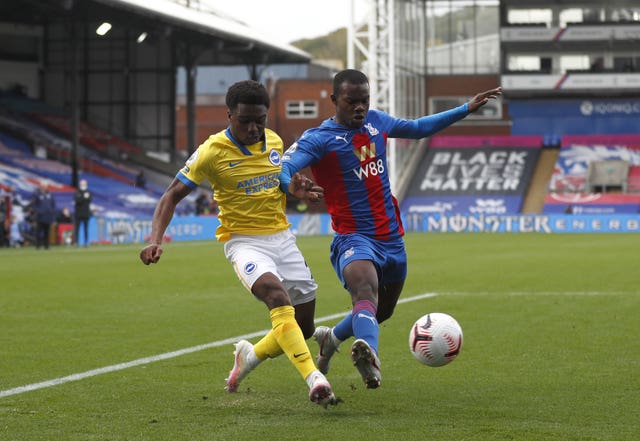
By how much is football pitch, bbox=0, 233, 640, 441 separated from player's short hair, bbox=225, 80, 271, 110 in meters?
1.79

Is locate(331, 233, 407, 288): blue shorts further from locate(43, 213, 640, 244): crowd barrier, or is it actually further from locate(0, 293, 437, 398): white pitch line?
locate(43, 213, 640, 244): crowd barrier

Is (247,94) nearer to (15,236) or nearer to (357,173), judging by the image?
(357,173)

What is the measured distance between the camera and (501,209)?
53.0 metres

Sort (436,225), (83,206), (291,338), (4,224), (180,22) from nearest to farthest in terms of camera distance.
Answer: (291,338) < (83,206) < (4,224) < (180,22) < (436,225)

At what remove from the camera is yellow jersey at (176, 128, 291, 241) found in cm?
709

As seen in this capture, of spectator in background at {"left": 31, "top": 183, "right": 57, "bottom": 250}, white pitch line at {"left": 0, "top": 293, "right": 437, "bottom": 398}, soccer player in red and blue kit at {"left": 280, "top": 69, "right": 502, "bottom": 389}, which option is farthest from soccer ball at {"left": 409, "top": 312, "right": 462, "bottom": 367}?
spectator in background at {"left": 31, "top": 183, "right": 57, "bottom": 250}

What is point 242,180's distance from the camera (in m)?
7.16

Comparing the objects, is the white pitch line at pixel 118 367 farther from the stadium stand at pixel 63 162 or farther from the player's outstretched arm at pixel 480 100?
the stadium stand at pixel 63 162

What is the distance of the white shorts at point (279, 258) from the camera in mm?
7055

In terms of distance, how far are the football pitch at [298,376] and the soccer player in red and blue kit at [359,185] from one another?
0.64 metres

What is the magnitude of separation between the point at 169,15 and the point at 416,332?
37895 millimetres

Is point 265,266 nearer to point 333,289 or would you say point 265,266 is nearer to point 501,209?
point 333,289

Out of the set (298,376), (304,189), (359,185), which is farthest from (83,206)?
(304,189)

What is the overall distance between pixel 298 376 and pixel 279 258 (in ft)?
3.61
